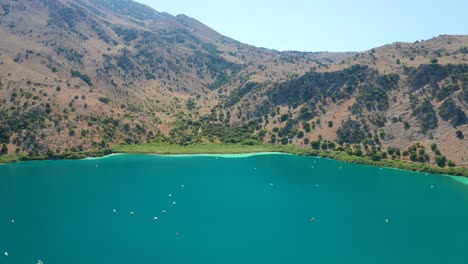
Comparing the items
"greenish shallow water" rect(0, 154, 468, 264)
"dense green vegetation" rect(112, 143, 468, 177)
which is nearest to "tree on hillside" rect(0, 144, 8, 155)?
"greenish shallow water" rect(0, 154, 468, 264)

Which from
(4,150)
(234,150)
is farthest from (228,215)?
(4,150)

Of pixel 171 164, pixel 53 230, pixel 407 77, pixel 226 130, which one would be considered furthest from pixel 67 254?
pixel 407 77

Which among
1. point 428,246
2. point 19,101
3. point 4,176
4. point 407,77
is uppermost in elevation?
point 407,77

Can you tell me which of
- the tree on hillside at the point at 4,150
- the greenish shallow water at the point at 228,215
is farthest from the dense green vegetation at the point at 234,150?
the tree on hillside at the point at 4,150

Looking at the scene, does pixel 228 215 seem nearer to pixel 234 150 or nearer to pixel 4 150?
pixel 234 150

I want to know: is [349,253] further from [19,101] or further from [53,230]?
[19,101]

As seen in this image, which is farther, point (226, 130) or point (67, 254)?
point (226, 130)

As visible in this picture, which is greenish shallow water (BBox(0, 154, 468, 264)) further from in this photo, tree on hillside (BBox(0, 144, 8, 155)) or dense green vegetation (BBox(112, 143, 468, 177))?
dense green vegetation (BBox(112, 143, 468, 177))

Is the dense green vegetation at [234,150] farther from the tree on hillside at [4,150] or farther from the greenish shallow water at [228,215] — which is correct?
the tree on hillside at [4,150]
